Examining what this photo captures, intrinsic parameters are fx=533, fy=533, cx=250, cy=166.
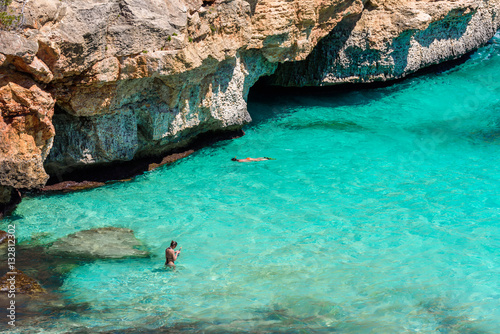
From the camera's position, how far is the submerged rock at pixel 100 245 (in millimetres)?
13375

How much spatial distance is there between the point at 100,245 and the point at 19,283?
2660 mm

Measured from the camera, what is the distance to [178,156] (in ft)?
65.0

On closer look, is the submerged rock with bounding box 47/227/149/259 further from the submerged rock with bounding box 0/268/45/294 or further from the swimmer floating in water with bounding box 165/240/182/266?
the submerged rock with bounding box 0/268/45/294

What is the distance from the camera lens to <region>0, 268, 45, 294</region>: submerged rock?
36.6ft

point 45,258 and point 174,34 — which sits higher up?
point 174,34

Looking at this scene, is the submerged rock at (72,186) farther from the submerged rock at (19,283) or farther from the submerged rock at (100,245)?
the submerged rock at (19,283)

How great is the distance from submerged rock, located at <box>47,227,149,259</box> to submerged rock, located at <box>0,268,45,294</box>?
4.93ft

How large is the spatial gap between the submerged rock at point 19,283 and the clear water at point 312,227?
26.4 inches

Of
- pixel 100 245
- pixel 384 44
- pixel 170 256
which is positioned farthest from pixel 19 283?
pixel 384 44

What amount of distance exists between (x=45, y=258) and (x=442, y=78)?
21.1 m

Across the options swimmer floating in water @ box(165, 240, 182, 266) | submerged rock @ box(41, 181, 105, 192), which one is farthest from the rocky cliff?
swimmer floating in water @ box(165, 240, 182, 266)

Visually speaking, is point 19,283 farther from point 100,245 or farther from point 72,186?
point 72,186

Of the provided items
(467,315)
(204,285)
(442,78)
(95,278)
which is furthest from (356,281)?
(442,78)

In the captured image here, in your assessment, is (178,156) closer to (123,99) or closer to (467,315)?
(123,99)
